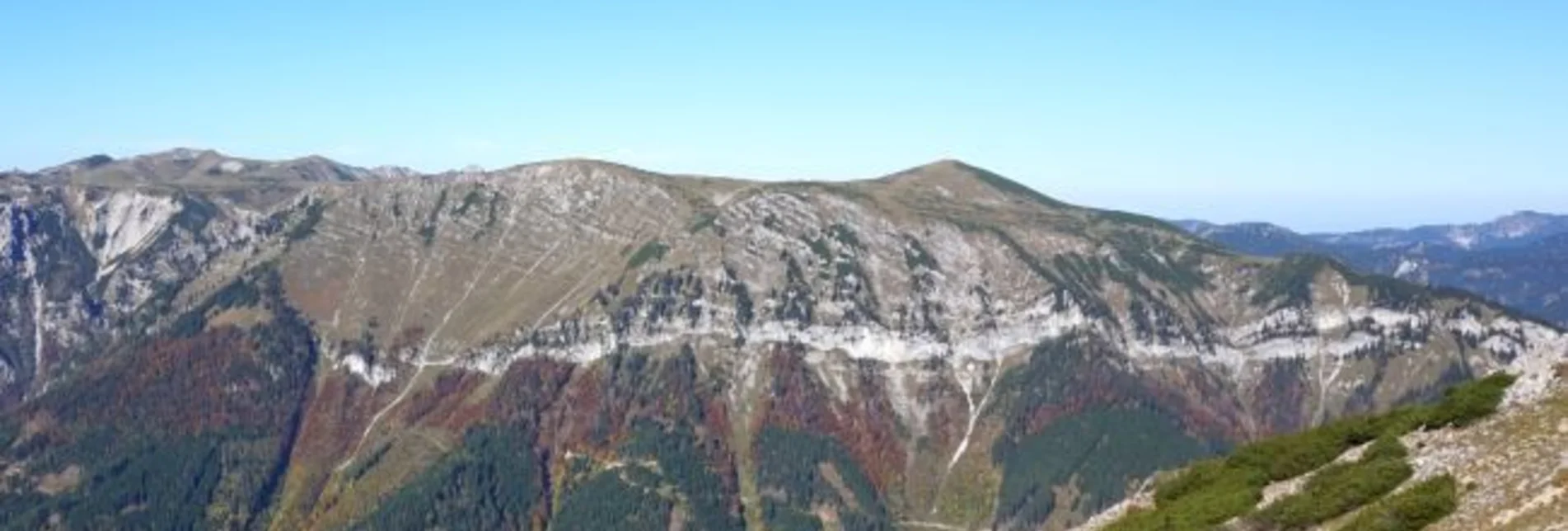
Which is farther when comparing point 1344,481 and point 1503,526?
point 1344,481

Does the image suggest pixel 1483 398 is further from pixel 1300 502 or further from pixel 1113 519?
pixel 1113 519

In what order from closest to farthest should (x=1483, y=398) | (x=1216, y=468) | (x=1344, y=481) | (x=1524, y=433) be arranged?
(x=1524, y=433), (x=1344, y=481), (x=1483, y=398), (x=1216, y=468)

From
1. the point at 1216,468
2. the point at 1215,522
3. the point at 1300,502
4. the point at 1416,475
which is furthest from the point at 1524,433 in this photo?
the point at 1216,468

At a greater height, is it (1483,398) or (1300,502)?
(1483,398)

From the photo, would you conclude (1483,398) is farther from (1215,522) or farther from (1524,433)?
(1215,522)

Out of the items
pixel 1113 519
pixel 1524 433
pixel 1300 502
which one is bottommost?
pixel 1113 519

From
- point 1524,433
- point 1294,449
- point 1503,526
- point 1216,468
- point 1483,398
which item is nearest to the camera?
point 1503,526

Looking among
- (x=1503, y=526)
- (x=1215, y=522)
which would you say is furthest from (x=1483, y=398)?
(x=1503, y=526)

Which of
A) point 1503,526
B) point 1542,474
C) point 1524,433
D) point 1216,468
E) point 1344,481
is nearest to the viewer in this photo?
point 1503,526

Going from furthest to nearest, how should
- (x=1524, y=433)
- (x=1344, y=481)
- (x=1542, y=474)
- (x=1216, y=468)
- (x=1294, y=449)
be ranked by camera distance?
(x=1216, y=468) < (x=1294, y=449) < (x=1344, y=481) < (x=1524, y=433) < (x=1542, y=474)

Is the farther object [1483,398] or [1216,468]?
[1216,468]
